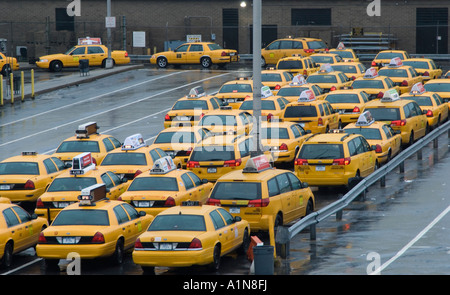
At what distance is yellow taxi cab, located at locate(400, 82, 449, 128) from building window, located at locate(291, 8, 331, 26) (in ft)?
91.3

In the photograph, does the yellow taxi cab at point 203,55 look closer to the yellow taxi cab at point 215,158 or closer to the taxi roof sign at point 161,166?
the yellow taxi cab at point 215,158

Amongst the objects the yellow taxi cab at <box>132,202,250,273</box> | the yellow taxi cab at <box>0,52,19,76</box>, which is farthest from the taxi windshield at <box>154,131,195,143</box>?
the yellow taxi cab at <box>0,52,19,76</box>

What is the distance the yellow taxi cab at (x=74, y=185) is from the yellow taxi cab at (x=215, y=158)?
8.11 feet

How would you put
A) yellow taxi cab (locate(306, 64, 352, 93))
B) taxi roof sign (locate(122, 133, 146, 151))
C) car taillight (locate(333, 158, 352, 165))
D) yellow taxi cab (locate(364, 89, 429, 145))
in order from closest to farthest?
1. car taillight (locate(333, 158, 352, 165))
2. taxi roof sign (locate(122, 133, 146, 151))
3. yellow taxi cab (locate(364, 89, 429, 145))
4. yellow taxi cab (locate(306, 64, 352, 93))

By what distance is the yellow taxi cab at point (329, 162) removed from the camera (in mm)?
26188

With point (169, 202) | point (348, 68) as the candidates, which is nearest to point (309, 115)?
point (169, 202)

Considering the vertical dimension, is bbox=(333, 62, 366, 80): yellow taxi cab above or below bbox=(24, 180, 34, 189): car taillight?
above

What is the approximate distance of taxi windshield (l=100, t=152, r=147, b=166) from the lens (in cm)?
2675

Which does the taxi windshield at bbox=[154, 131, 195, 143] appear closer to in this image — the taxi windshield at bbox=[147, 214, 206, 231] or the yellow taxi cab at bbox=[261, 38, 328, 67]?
the taxi windshield at bbox=[147, 214, 206, 231]

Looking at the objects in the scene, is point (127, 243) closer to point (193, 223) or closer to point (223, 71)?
point (193, 223)

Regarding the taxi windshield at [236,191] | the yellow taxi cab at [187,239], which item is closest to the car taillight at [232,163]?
the taxi windshield at [236,191]

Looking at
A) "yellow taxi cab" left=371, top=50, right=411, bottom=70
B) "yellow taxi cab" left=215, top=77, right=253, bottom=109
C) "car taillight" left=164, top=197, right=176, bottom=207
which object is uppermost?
"yellow taxi cab" left=371, top=50, right=411, bottom=70

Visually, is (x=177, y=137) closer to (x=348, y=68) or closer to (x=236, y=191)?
(x=236, y=191)

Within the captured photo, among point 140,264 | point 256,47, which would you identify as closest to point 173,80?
point 256,47
